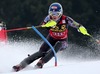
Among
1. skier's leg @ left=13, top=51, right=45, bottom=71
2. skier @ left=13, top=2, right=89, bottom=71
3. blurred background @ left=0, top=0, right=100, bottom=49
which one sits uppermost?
blurred background @ left=0, top=0, right=100, bottom=49

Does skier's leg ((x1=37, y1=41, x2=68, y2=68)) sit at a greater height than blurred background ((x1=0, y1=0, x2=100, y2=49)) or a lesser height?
lesser

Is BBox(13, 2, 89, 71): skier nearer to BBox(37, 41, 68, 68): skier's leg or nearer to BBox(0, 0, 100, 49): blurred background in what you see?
BBox(37, 41, 68, 68): skier's leg

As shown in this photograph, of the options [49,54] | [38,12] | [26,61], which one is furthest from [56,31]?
[38,12]

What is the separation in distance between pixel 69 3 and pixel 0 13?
3633mm

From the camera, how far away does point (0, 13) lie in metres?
24.0

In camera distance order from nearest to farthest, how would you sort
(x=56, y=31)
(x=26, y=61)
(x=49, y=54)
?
(x=26, y=61), (x=49, y=54), (x=56, y=31)

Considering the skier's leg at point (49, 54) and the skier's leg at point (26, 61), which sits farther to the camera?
the skier's leg at point (49, 54)

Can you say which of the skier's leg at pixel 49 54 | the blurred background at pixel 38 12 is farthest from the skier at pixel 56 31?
the blurred background at pixel 38 12

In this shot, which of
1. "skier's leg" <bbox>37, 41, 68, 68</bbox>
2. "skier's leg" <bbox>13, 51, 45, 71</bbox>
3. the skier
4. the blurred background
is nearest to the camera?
"skier's leg" <bbox>13, 51, 45, 71</bbox>

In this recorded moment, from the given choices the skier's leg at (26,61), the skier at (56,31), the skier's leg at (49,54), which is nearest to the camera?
the skier's leg at (26,61)

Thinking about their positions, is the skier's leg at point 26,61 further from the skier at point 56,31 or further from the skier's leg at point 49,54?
the skier's leg at point 49,54

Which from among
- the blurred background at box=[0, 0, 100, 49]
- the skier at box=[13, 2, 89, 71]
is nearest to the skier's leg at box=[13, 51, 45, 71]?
the skier at box=[13, 2, 89, 71]

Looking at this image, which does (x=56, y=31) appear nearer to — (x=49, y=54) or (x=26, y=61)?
(x=49, y=54)

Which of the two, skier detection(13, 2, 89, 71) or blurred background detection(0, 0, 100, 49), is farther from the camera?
blurred background detection(0, 0, 100, 49)
